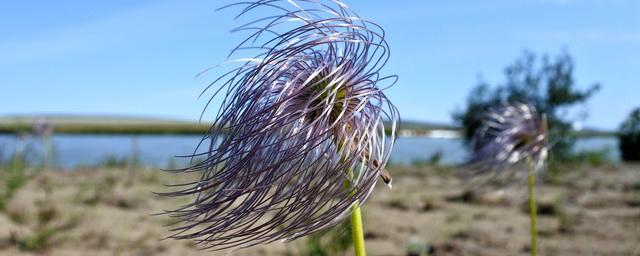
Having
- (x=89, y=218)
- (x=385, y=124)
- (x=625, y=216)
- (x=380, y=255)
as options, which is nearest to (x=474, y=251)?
(x=380, y=255)

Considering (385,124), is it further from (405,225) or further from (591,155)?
(591,155)

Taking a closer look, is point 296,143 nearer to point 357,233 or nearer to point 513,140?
point 357,233

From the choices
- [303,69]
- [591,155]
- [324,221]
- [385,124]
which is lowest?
[591,155]

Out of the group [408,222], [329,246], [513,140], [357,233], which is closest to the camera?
[357,233]

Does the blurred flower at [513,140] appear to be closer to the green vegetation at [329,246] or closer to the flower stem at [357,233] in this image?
the green vegetation at [329,246]

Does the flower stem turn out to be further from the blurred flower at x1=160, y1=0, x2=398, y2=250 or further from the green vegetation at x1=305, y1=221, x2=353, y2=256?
the green vegetation at x1=305, y1=221, x2=353, y2=256

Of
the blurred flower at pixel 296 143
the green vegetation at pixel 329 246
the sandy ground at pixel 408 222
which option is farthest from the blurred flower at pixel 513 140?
the blurred flower at pixel 296 143

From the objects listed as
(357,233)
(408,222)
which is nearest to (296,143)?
(357,233)
